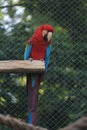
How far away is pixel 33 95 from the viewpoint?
1561 millimetres

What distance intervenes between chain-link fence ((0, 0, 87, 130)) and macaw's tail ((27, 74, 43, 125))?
0.40 ft

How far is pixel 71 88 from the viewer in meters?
1.78

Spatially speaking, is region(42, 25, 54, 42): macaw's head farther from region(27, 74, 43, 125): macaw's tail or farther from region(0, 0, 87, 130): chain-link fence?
region(27, 74, 43, 125): macaw's tail

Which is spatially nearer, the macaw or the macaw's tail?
the macaw's tail

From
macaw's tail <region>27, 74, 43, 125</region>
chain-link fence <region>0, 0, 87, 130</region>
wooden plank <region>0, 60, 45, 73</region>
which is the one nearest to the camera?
wooden plank <region>0, 60, 45, 73</region>

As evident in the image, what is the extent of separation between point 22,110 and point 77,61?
0.36 meters

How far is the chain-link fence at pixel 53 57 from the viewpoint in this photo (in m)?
1.74

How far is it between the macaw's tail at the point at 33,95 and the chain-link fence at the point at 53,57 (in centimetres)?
12

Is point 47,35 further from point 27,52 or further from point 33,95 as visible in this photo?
point 33,95

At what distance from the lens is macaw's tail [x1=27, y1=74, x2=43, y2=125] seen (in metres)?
1.55

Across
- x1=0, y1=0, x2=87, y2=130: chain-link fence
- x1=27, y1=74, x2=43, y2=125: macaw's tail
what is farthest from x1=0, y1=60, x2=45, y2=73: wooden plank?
x1=0, y1=0, x2=87, y2=130: chain-link fence

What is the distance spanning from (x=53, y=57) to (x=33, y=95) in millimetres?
289

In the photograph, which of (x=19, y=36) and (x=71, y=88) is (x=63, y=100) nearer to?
(x=71, y=88)

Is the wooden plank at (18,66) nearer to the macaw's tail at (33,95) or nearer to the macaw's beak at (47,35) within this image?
the macaw's tail at (33,95)
